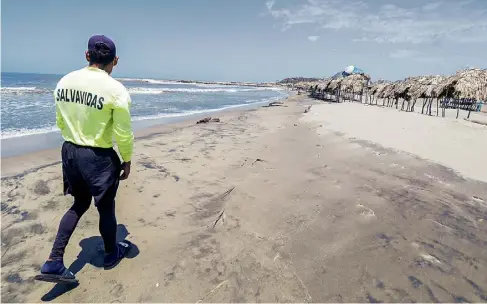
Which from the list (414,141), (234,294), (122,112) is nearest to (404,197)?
(234,294)

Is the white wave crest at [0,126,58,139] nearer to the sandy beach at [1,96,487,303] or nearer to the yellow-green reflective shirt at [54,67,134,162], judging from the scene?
the sandy beach at [1,96,487,303]

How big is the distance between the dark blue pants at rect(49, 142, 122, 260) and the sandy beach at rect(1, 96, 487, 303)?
0.47m

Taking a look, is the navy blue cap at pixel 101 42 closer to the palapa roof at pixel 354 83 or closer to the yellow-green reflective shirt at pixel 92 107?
the yellow-green reflective shirt at pixel 92 107

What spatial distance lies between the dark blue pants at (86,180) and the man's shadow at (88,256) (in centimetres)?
29

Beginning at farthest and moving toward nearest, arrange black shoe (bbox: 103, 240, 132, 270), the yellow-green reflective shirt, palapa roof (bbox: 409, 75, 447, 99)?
palapa roof (bbox: 409, 75, 447, 99) → black shoe (bbox: 103, 240, 132, 270) → the yellow-green reflective shirt

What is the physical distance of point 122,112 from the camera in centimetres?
210

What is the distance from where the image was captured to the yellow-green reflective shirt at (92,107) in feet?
6.77

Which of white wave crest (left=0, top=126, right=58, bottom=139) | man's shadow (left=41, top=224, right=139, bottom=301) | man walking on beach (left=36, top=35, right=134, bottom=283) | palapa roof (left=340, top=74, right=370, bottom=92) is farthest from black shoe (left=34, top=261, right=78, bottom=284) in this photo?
palapa roof (left=340, top=74, right=370, bottom=92)

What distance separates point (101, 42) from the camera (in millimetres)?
2176

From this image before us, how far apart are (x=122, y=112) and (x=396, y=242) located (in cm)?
295

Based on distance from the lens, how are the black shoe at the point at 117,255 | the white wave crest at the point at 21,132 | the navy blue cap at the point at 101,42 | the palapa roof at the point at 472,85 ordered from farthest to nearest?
the palapa roof at the point at 472,85, the white wave crest at the point at 21,132, the black shoe at the point at 117,255, the navy blue cap at the point at 101,42

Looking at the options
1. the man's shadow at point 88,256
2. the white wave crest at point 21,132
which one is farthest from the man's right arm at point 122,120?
the white wave crest at point 21,132

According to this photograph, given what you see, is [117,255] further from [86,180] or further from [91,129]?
[91,129]

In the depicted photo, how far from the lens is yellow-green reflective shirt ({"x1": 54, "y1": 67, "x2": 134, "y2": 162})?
6.77 ft
